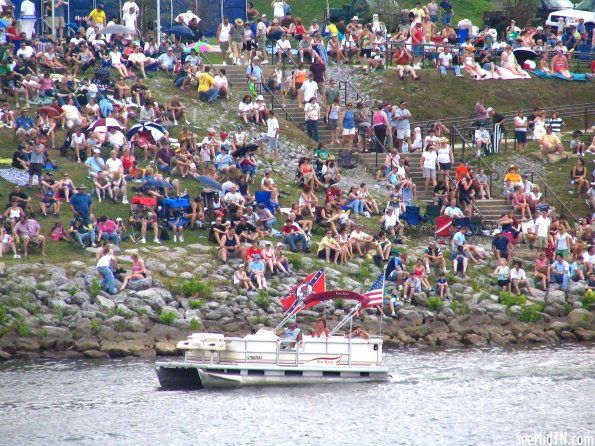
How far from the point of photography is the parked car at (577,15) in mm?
62062

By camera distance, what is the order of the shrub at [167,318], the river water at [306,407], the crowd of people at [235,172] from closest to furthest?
the river water at [306,407] < the shrub at [167,318] < the crowd of people at [235,172]

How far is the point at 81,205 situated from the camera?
40750mm

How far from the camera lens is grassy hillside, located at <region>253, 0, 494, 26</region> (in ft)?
219

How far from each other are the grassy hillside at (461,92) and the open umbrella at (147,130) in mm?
11712

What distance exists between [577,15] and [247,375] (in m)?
33.0

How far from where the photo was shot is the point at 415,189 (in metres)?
47.7

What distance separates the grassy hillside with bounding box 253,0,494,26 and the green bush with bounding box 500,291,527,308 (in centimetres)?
2542

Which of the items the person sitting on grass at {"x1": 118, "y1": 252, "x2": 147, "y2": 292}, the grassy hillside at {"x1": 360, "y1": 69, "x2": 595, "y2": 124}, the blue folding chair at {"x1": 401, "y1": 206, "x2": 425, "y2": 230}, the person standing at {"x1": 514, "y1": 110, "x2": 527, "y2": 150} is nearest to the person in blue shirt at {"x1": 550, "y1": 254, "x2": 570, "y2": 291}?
the blue folding chair at {"x1": 401, "y1": 206, "x2": 425, "y2": 230}

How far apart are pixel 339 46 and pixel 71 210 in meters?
17.4

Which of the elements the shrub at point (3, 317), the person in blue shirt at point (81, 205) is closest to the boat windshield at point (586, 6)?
the person in blue shirt at point (81, 205)

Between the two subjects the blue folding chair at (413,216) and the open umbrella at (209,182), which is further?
the blue folding chair at (413,216)

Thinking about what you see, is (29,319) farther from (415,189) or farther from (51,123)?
(415,189)

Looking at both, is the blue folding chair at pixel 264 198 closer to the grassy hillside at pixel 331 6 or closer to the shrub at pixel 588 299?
the shrub at pixel 588 299

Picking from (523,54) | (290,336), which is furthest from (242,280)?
(523,54)
